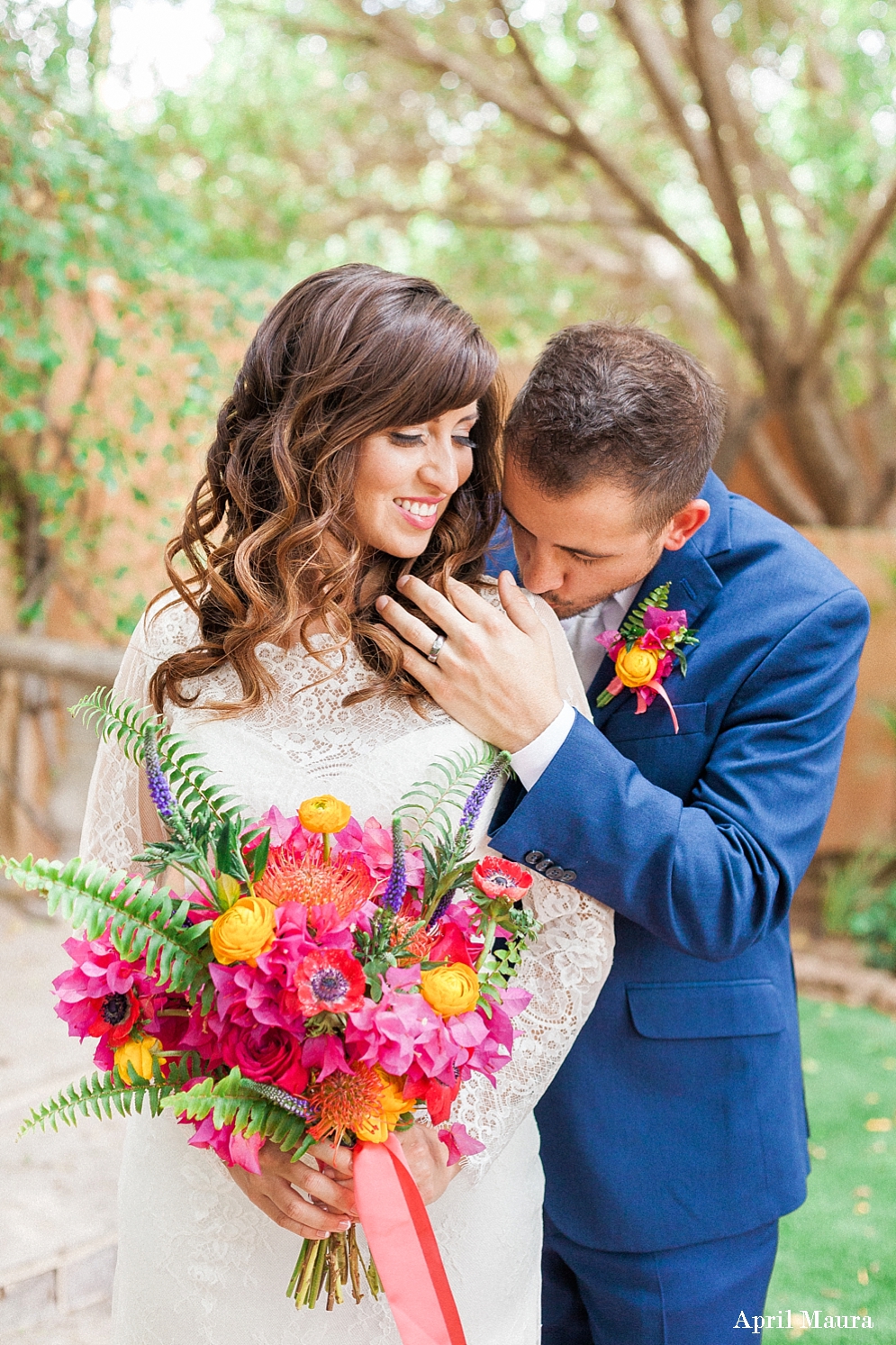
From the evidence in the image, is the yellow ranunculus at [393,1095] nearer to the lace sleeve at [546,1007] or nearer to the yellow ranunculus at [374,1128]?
the yellow ranunculus at [374,1128]

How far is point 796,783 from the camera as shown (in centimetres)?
175

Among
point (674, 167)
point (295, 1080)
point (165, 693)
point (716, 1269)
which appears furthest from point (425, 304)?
point (674, 167)

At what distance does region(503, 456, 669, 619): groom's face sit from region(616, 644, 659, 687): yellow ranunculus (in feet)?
0.38

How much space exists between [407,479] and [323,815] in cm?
65

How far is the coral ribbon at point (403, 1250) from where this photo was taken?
1320 mm

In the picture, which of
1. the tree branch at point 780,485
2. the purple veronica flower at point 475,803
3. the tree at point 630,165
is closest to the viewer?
the purple veronica flower at point 475,803

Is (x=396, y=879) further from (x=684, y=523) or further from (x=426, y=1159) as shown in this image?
(x=684, y=523)

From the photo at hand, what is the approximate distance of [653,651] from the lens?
1831 mm

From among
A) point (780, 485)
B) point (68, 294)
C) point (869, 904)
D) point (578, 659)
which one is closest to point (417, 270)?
point (780, 485)

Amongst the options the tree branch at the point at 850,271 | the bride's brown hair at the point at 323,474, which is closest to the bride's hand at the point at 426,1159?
the bride's brown hair at the point at 323,474

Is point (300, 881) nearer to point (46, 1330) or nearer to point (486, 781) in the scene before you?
point (486, 781)

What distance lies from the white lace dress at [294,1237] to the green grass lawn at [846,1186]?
172cm

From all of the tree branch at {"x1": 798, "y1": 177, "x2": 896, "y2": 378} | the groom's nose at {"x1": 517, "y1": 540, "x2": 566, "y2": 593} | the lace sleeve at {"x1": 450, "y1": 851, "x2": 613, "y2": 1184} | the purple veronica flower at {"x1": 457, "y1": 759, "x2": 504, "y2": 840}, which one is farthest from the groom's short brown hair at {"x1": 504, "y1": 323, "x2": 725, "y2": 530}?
the tree branch at {"x1": 798, "y1": 177, "x2": 896, "y2": 378}

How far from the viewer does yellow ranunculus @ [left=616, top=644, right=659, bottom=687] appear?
71.2 inches
